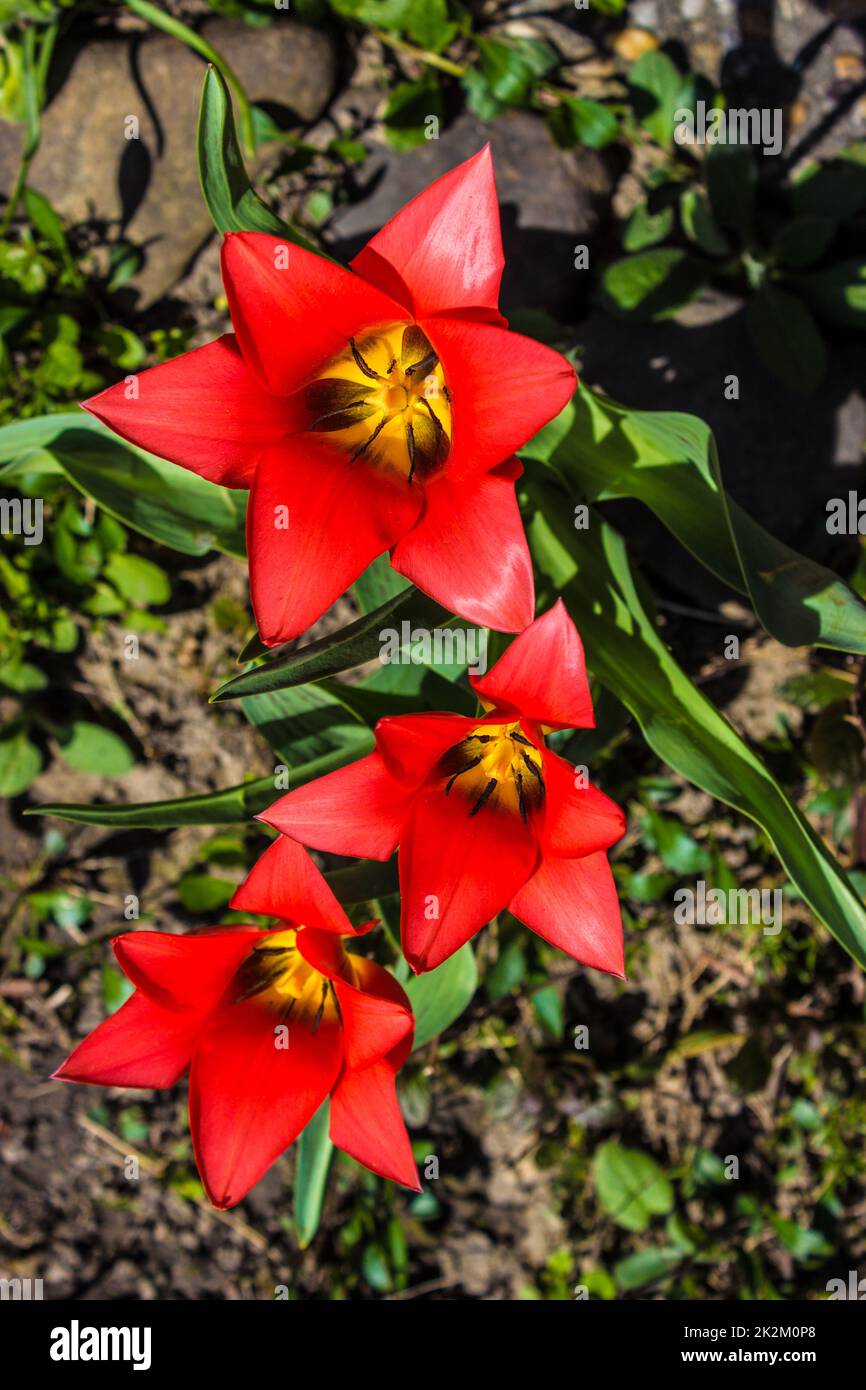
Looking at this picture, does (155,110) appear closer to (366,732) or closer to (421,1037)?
(366,732)

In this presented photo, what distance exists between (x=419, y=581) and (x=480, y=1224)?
7.16ft

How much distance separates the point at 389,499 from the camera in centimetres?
126

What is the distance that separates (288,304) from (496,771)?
0.66 meters

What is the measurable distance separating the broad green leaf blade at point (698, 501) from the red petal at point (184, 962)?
0.83 meters

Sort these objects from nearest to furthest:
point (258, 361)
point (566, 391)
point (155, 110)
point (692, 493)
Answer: point (566, 391) < point (258, 361) < point (692, 493) < point (155, 110)

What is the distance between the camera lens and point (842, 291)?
2.16m

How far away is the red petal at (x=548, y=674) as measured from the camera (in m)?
1.14

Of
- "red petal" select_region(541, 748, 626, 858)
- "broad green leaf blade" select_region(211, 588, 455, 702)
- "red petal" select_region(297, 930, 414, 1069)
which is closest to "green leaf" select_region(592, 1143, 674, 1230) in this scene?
"red petal" select_region(297, 930, 414, 1069)

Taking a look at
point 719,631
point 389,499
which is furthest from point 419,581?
point 719,631

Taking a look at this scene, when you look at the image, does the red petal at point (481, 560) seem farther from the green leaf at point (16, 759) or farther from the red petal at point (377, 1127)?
the green leaf at point (16, 759)

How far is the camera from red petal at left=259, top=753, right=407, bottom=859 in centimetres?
123

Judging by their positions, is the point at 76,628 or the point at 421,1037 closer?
the point at 421,1037

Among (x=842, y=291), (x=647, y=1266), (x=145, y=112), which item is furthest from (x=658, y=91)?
(x=647, y=1266)

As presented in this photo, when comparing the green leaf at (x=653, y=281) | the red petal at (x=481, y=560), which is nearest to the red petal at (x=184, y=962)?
the red petal at (x=481, y=560)
